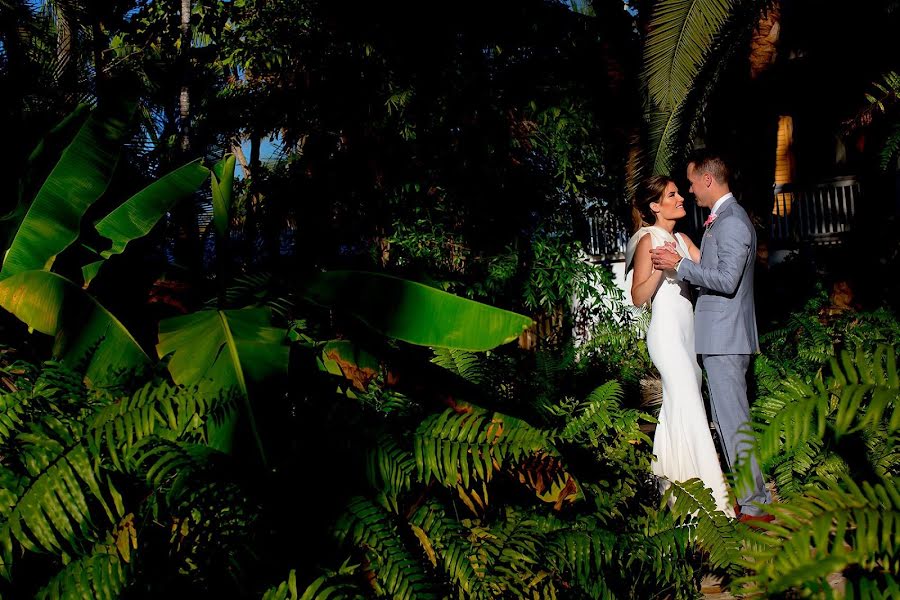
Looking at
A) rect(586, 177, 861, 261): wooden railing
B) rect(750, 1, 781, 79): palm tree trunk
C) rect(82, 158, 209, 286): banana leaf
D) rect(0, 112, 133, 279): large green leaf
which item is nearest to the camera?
rect(0, 112, 133, 279): large green leaf

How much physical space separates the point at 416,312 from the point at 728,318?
250cm

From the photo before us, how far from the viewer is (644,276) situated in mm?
5000

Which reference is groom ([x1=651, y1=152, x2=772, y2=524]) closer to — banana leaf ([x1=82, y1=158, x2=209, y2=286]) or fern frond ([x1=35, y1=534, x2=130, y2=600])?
banana leaf ([x1=82, y1=158, x2=209, y2=286])

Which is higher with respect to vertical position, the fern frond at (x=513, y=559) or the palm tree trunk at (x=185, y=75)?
the palm tree trunk at (x=185, y=75)

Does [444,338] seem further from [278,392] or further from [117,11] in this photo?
[117,11]

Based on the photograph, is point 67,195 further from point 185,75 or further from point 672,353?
point 185,75

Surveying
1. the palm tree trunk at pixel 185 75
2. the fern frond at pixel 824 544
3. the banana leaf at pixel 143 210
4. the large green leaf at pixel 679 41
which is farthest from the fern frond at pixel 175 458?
the palm tree trunk at pixel 185 75

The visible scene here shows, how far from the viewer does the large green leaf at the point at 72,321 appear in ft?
9.43

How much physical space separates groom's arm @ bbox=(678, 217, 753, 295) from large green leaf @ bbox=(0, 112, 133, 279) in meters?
3.48

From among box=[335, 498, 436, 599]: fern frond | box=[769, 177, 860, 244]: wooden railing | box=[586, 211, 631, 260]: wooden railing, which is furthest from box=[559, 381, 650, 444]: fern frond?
box=[769, 177, 860, 244]: wooden railing

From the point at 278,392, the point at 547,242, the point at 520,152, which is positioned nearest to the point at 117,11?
the point at 520,152

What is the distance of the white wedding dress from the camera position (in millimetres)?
4754

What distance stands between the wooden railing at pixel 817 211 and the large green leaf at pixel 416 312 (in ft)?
51.1

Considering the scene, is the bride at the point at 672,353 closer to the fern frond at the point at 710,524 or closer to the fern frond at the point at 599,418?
the fern frond at the point at 599,418
